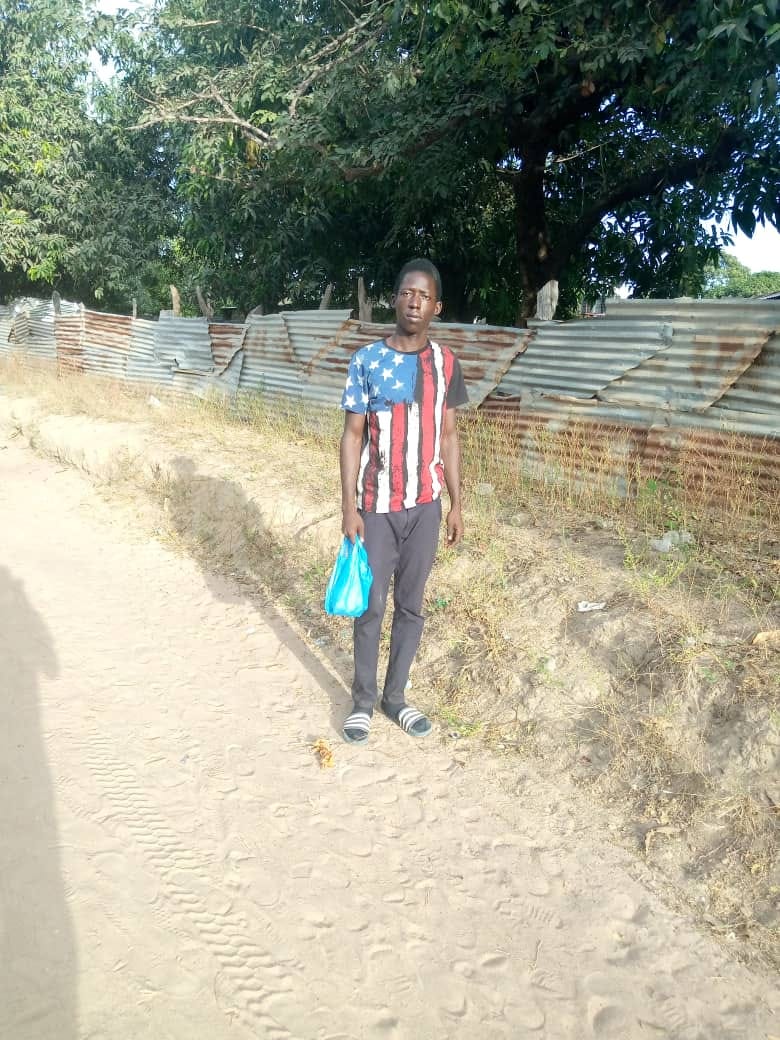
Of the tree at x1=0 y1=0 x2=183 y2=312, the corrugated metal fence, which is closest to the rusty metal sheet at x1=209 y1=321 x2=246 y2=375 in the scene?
the corrugated metal fence

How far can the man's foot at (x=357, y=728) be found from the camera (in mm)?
3281

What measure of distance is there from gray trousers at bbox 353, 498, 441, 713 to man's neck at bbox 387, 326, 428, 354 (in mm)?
642

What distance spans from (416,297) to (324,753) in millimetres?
1957

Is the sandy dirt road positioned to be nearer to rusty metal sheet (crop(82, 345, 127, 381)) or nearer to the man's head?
the man's head

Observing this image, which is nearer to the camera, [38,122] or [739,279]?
[38,122]

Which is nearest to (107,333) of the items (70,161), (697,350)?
(70,161)

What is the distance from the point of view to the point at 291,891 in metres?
2.40

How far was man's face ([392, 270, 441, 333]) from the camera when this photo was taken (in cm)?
290

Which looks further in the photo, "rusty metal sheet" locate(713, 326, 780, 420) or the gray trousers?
"rusty metal sheet" locate(713, 326, 780, 420)

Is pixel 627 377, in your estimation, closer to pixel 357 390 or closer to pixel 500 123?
pixel 357 390

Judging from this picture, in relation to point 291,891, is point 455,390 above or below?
above

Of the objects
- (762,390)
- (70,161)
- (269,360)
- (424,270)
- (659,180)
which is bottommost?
(269,360)

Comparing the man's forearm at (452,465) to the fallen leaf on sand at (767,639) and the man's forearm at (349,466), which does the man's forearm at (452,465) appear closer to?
the man's forearm at (349,466)

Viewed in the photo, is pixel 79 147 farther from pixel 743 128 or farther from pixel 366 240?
pixel 743 128
